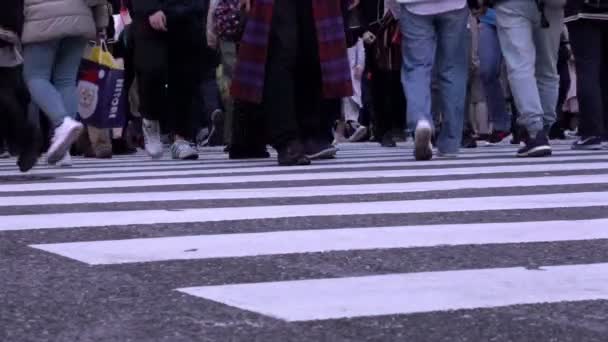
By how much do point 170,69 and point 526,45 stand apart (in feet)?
8.45

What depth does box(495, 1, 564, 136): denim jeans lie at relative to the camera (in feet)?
35.9

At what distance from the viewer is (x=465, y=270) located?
190 inches

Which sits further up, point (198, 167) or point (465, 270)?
point (465, 270)

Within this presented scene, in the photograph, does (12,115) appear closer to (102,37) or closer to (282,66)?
(282,66)

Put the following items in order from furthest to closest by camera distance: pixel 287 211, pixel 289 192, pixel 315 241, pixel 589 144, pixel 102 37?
pixel 102 37
pixel 589 144
pixel 289 192
pixel 287 211
pixel 315 241

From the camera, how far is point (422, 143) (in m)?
10.6

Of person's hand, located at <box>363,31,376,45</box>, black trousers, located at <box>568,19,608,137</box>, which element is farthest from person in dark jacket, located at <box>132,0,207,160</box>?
black trousers, located at <box>568,19,608,137</box>

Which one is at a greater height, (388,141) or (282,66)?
(282,66)

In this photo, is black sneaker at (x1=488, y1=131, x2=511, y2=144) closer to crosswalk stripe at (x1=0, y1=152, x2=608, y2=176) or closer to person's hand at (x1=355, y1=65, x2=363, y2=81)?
person's hand at (x1=355, y1=65, x2=363, y2=81)


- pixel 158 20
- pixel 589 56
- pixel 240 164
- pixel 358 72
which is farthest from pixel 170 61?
pixel 358 72

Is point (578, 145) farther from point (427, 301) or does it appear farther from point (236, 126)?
point (427, 301)

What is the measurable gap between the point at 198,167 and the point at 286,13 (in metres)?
1.19

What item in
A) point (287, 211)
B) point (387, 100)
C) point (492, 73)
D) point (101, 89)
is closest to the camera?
point (287, 211)

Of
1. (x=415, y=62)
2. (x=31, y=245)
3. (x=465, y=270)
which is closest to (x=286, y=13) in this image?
(x=415, y=62)
